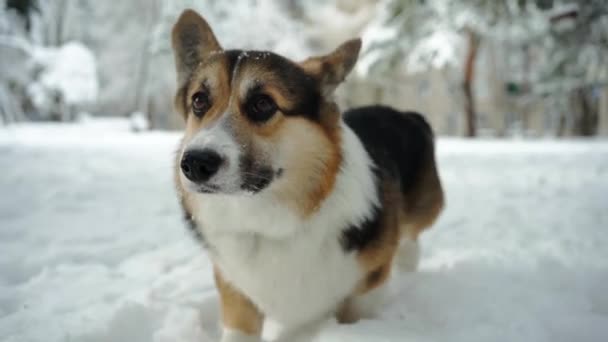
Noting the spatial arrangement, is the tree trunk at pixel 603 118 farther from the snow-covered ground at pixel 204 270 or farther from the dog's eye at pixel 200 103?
the dog's eye at pixel 200 103

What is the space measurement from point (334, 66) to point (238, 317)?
1314 mm

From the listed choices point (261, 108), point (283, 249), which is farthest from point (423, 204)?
point (261, 108)

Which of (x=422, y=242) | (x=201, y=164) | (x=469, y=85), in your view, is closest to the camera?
(x=201, y=164)

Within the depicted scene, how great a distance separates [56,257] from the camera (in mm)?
2994

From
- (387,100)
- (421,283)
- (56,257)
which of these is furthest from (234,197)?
(387,100)

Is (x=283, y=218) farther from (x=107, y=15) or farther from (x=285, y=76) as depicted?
(x=107, y=15)

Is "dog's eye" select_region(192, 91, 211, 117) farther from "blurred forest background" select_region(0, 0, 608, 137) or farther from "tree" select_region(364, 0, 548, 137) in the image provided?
"blurred forest background" select_region(0, 0, 608, 137)

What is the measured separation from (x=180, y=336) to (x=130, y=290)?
0.59 meters

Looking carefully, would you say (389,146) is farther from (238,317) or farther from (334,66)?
(238,317)

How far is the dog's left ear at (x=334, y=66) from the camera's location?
2.27m

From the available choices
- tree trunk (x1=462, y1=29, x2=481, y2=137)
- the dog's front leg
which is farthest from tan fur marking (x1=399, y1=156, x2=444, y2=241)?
tree trunk (x1=462, y1=29, x2=481, y2=137)

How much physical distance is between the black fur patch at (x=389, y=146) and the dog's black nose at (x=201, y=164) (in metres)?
0.78

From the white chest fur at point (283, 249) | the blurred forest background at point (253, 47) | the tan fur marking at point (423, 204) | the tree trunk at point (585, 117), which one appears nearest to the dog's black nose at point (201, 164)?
the white chest fur at point (283, 249)

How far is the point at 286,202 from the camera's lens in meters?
2.04
